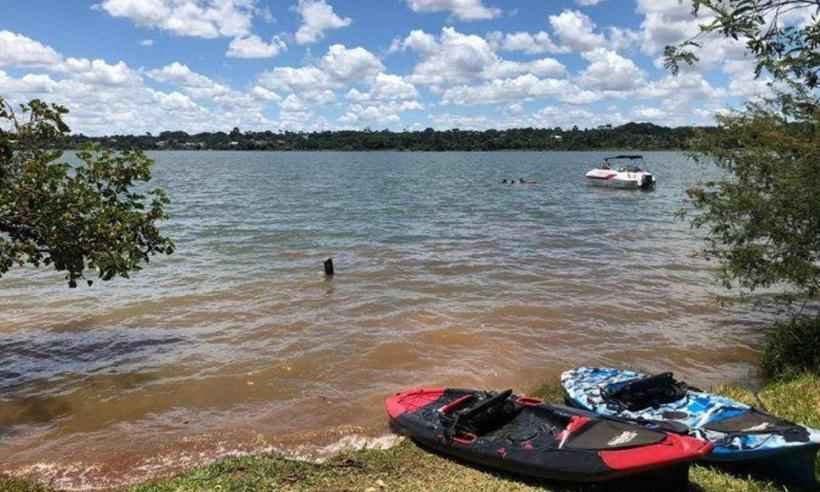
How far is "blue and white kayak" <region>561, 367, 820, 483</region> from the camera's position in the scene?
264 inches

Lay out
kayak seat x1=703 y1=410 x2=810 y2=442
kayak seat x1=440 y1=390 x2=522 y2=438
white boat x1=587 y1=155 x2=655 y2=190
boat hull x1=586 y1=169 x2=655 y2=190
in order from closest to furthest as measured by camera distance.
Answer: kayak seat x1=703 y1=410 x2=810 y2=442, kayak seat x1=440 y1=390 x2=522 y2=438, white boat x1=587 y1=155 x2=655 y2=190, boat hull x1=586 y1=169 x2=655 y2=190

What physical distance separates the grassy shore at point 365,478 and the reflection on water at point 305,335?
154 centimetres

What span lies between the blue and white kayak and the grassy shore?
0.89 feet

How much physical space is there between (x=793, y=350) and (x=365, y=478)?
8.03 m

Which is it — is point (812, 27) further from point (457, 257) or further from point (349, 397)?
point (457, 257)

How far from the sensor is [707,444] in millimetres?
6621

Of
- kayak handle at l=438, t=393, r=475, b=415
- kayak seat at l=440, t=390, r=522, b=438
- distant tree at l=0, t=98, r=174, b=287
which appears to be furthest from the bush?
distant tree at l=0, t=98, r=174, b=287

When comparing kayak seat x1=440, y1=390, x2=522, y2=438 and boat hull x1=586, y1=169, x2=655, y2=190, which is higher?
boat hull x1=586, y1=169, x2=655, y2=190

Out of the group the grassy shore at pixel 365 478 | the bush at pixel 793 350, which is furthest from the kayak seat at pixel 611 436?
the bush at pixel 793 350

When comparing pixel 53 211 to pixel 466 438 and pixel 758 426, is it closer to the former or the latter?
pixel 466 438

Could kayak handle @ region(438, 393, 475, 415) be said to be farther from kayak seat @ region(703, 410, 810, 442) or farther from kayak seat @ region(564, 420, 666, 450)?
kayak seat @ region(703, 410, 810, 442)

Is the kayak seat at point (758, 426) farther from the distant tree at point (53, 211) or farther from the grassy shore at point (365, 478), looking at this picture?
the distant tree at point (53, 211)

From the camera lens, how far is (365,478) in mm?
6855

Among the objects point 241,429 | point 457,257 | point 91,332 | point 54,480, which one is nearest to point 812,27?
point 241,429
